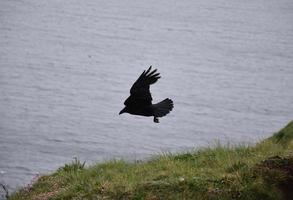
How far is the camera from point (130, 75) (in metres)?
58.7

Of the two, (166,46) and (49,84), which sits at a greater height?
(166,46)

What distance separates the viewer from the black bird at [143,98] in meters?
11.5

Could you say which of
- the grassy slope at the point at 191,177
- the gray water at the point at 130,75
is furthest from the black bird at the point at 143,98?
the gray water at the point at 130,75

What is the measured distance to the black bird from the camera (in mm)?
11531

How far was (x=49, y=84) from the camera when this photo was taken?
170 ft

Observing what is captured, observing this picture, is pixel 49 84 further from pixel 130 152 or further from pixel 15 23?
pixel 15 23

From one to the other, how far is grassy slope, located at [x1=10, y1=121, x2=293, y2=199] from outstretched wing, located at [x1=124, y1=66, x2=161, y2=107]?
124cm

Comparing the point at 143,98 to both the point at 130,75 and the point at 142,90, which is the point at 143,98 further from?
the point at 130,75

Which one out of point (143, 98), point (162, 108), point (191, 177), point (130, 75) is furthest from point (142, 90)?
point (130, 75)

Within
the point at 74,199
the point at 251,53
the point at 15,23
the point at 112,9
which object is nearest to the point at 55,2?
the point at 112,9

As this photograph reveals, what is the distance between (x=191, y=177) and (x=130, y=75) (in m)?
48.5

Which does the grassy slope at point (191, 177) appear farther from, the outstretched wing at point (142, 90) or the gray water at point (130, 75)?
the gray water at point (130, 75)

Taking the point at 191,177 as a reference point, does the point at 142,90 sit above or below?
above

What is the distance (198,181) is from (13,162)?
965 inches
